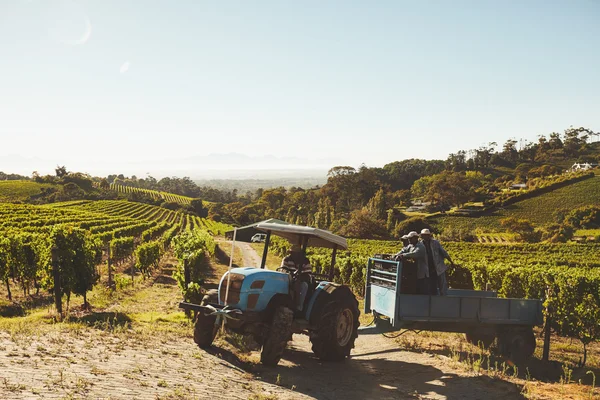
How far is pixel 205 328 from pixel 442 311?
4.59 metres

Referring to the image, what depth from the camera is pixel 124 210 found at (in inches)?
3637

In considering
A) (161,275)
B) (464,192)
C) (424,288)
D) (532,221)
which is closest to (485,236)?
(532,221)

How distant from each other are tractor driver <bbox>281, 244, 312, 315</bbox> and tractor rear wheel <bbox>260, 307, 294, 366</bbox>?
88 cm

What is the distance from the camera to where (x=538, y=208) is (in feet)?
320

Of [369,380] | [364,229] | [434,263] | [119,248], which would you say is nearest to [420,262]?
[434,263]

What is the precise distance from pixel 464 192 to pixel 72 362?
112 m

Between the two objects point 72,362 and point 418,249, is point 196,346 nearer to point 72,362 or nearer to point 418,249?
point 72,362

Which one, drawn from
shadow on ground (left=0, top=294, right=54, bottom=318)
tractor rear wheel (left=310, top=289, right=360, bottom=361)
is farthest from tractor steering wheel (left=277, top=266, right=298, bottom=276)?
shadow on ground (left=0, top=294, right=54, bottom=318)

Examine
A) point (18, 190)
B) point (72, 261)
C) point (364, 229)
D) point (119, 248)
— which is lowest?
point (119, 248)

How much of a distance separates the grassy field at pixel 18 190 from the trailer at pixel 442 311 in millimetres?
108191

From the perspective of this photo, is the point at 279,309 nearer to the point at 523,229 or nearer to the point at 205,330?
the point at 205,330

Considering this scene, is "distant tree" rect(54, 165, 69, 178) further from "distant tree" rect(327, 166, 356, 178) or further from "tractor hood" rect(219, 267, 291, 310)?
"tractor hood" rect(219, 267, 291, 310)

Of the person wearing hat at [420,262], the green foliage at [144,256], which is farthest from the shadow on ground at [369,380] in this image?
the green foliage at [144,256]

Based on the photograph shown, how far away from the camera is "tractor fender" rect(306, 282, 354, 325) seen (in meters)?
9.19
